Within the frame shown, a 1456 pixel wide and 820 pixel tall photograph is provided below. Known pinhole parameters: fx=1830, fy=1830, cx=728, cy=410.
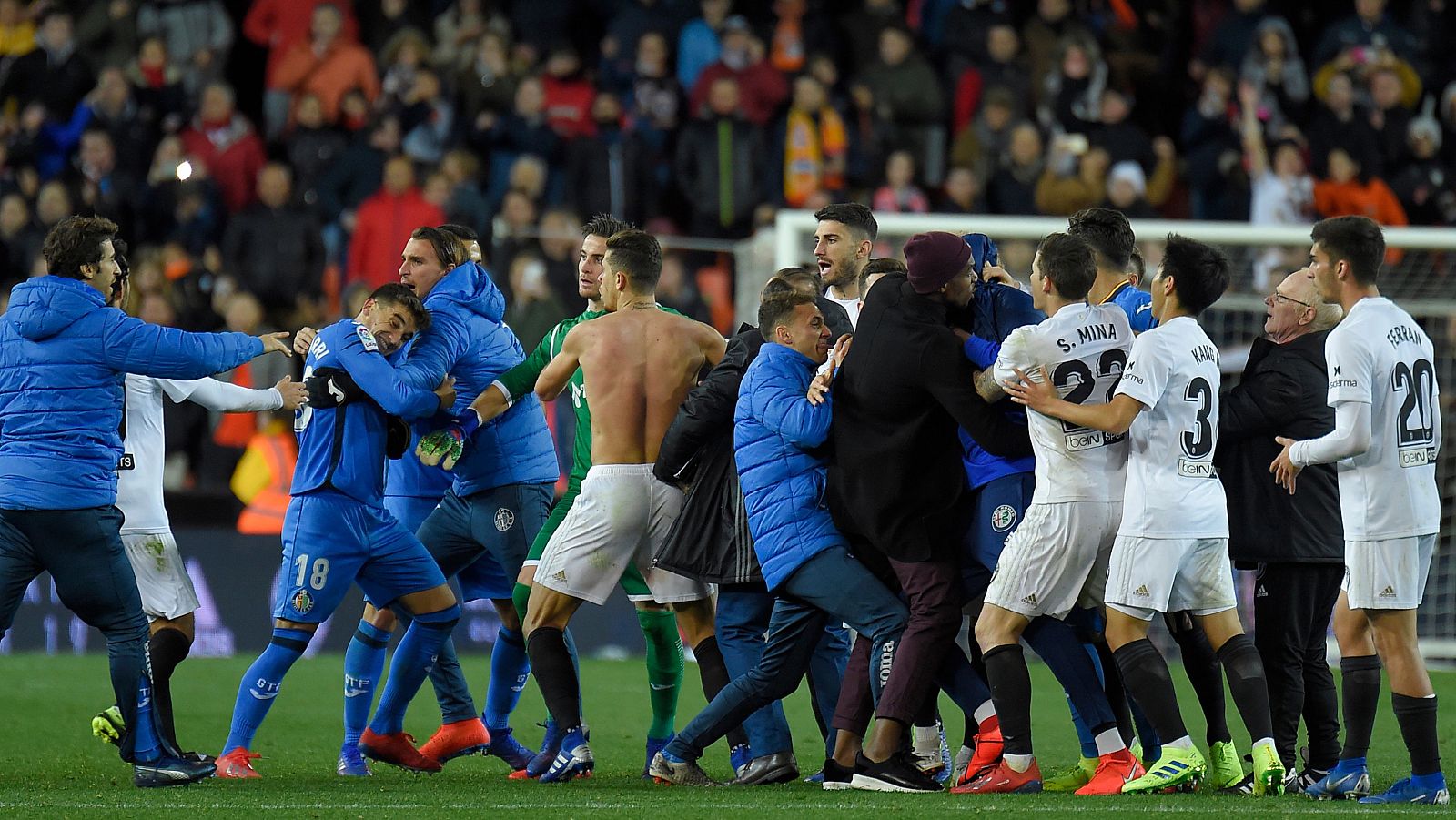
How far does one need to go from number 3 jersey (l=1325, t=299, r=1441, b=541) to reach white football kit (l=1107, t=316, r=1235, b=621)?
44cm

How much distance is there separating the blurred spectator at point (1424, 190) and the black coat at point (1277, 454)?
880 cm

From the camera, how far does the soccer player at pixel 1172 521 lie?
6223 millimetres

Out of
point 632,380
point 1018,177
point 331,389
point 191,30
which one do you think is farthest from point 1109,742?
point 191,30

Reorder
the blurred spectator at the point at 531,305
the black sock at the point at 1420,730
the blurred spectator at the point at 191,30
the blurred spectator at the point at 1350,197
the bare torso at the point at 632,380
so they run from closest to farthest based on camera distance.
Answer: the black sock at the point at 1420,730, the bare torso at the point at 632,380, the blurred spectator at the point at 531,305, the blurred spectator at the point at 1350,197, the blurred spectator at the point at 191,30

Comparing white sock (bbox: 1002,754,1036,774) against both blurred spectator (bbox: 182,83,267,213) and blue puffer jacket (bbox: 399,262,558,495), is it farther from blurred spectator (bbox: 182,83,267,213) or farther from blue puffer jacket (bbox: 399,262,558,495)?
blurred spectator (bbox: 182,83,267,213)

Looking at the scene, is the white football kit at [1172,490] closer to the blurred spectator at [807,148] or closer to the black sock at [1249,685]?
→ the black sock at [1249,685]

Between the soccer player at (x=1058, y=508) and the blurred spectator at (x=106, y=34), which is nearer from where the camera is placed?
the soccer player at (x=1058, y=508)

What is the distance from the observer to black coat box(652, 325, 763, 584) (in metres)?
6.96

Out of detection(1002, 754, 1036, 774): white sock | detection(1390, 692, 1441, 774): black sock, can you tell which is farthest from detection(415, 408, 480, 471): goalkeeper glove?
detection(1390, 692, 1441, 774): black sock

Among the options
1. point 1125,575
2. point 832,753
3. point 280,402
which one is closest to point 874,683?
point 832,753

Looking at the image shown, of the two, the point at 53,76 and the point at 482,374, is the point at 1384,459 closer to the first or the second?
the point at 482,374

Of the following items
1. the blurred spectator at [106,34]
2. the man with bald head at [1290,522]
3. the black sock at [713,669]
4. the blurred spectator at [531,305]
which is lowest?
the black sock at [713,669]

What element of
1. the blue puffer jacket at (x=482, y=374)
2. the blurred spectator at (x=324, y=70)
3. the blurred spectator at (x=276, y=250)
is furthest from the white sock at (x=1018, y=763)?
the blurred spectator at (x=324, y=70)

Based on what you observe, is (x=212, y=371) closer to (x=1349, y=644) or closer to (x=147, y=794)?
(x=147, y=794)
